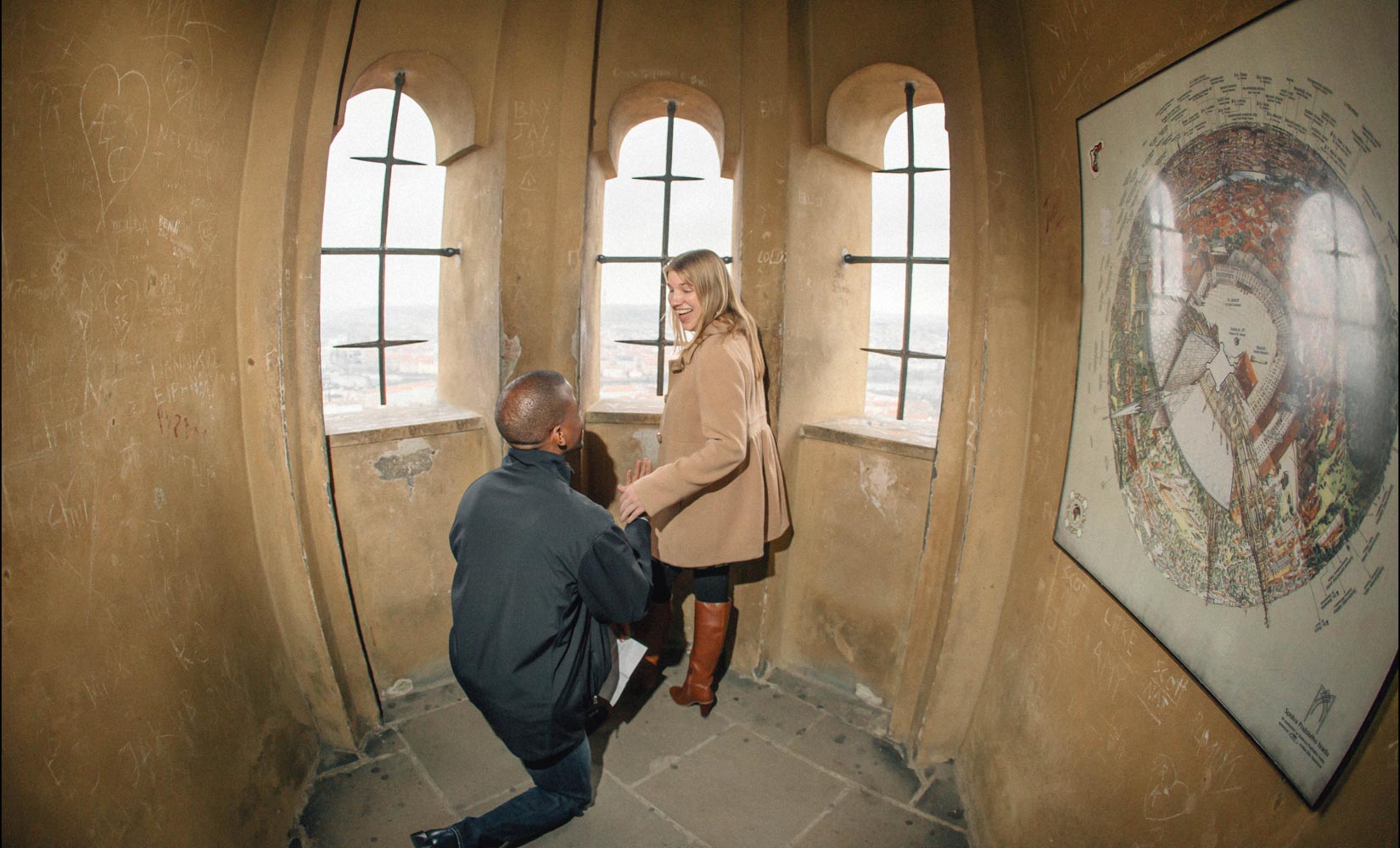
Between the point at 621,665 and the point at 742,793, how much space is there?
2.22 feet

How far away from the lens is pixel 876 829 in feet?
7.73

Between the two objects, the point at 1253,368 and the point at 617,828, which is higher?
the point at 1253,368

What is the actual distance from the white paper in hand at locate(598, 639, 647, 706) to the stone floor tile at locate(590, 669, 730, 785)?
484mm

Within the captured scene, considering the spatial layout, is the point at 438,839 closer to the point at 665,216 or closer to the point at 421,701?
the point at 421,701

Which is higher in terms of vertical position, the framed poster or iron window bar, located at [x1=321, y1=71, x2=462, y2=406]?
iron window bar, located at [x1=321, y1=71, x2=462, y2=406]

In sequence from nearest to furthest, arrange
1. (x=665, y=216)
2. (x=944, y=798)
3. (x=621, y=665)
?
(x=621, y=665), (x=944, y=798), (x=665, y=216)

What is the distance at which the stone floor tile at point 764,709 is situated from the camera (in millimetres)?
2871

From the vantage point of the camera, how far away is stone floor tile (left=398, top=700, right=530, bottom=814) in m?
2.50

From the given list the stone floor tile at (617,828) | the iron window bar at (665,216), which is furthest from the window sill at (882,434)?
the stone floor tile at (617,828)

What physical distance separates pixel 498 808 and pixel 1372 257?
7.37 feet

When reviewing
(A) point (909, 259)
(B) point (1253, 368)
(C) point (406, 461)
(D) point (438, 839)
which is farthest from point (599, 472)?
(B) point (1253, 368)

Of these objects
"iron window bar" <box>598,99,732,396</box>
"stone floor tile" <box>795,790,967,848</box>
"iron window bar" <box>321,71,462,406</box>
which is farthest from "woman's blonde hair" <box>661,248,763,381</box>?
"stone floor tile" <box>795,790,967,848</box>

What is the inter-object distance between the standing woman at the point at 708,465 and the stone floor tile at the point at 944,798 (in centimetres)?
86

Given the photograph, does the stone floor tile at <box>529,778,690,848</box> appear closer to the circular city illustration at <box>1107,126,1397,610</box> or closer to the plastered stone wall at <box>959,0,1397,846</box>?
the plastered stone wall at <box>959,0,1397,846</box>
